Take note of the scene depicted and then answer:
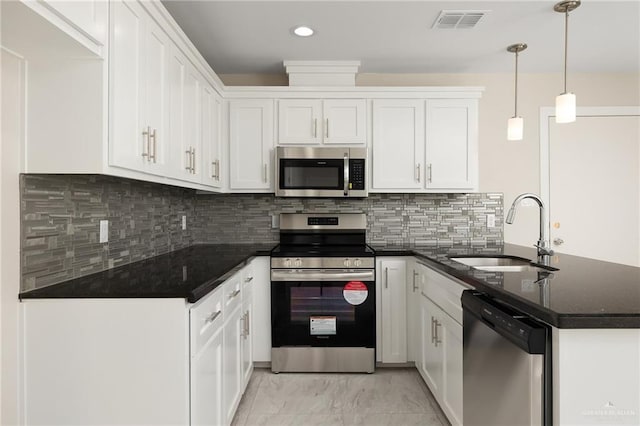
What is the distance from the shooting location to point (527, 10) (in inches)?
91.4

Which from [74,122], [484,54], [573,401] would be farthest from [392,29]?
[573,401]

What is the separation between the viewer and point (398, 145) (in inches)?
121

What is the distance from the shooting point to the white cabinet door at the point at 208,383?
4.77 feet

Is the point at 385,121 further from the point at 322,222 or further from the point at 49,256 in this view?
the point at 49,256

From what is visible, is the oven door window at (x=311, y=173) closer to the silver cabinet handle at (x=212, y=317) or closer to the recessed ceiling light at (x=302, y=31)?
the recessed ceiling light at (x=302, y=31)

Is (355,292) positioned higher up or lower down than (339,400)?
higher up

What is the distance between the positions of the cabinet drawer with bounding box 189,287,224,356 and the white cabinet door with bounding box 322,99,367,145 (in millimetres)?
1681

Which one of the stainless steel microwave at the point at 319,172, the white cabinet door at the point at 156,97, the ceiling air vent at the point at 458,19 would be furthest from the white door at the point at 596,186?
the white cabinet door at the point at 156,97

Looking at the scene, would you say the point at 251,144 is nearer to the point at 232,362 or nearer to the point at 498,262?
the point at 232,362

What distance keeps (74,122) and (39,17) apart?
0.39 m

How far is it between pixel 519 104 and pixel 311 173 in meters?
2.02

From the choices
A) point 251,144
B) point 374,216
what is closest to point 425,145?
point 374,216

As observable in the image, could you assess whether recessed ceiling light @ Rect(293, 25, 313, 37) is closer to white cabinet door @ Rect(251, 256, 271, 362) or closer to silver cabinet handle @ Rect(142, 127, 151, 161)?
silver cabinet handle @ Rect(142, 127, 151, 161)

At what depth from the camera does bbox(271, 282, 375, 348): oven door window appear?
276 cm
